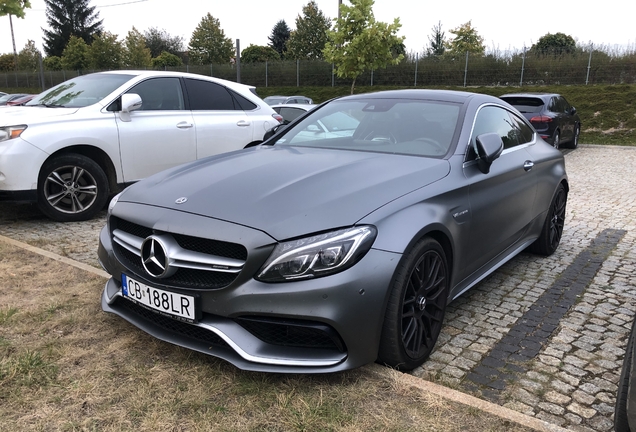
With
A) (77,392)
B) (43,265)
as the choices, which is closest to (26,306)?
(43,265)

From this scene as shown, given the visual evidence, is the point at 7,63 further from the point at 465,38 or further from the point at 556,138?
the point at 556,138

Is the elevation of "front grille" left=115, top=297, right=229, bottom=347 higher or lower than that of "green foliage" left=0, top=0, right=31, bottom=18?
lower

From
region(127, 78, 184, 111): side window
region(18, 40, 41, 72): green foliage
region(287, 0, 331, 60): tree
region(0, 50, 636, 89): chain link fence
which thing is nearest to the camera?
region(127, 78, 184, 111): side window

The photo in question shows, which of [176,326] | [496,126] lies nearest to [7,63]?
[496,126]

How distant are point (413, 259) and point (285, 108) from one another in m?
9.34

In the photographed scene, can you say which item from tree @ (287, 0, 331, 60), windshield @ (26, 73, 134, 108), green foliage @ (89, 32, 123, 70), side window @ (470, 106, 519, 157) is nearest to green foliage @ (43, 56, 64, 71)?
green foliage @ (89, 32, 123, 70)

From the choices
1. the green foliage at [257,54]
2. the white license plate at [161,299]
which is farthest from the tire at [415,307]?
the green foliage at [257,54]

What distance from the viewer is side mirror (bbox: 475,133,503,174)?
3.39 m

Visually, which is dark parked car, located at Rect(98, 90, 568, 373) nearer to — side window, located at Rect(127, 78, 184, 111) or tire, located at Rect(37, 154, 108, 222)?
tire, located at Rect(37, 154, 108, 222)

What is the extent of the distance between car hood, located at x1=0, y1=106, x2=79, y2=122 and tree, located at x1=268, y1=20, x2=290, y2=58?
68.2 m

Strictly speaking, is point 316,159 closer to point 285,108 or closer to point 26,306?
point 26,306

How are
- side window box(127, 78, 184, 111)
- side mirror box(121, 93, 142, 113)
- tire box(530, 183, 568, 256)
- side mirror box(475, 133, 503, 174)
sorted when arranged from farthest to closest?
side window box(127, 78, 184, 111)
side mirror box(121, 93, 142, 113)
tire box(530, 183, 568, 256)
side mirror box(475, 133, 503, 174)

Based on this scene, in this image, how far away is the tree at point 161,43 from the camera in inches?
3088

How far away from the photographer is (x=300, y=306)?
234cm
